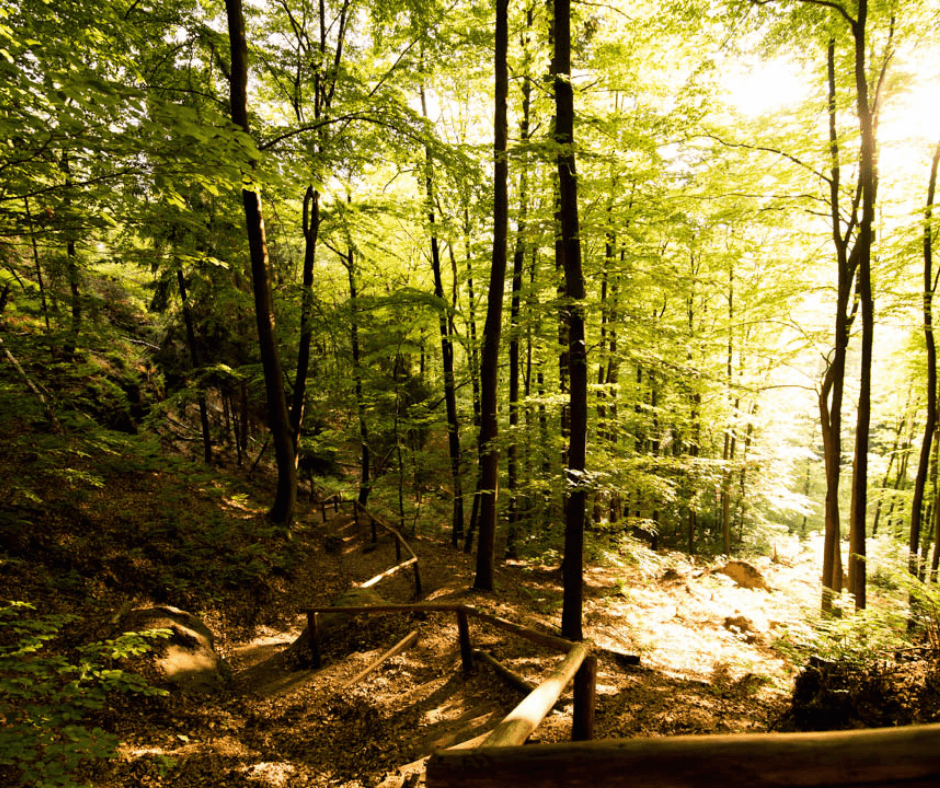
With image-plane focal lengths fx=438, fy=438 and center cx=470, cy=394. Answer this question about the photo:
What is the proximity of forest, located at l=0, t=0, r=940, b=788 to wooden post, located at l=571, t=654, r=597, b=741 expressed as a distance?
0.04 meters

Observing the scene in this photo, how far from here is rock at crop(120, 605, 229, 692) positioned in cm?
526

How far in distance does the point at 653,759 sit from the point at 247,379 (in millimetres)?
14934

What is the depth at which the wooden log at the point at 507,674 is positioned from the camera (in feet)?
16.9

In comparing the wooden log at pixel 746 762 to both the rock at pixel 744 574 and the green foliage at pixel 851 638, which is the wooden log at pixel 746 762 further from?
the rock at pixel 744 574

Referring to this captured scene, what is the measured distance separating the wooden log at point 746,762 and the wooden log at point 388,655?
5179mm

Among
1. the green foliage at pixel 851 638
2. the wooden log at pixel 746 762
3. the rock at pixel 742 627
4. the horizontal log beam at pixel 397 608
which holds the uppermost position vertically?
the wooden log at pixel 746 762

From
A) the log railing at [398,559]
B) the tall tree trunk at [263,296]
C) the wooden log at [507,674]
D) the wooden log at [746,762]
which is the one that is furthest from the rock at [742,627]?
the tall tree trunk at [263,296]

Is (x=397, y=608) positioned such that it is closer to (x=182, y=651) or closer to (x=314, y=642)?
(x=314, y=642)

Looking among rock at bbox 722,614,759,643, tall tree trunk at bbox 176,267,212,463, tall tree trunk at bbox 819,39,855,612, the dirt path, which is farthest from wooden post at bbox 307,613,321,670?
tall tree trunk at bbox 819,39,855,612

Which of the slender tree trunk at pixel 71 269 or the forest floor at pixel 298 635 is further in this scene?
the slender tree trunk at pixel 71 269

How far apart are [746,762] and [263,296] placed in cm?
1031

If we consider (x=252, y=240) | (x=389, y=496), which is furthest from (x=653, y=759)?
(x=389, y=496)

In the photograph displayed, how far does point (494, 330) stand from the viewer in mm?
8969

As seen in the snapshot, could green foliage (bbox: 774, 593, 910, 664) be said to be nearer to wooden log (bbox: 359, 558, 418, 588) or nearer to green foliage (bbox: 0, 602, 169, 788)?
wooden log (bbox: 359, 558, 418, 588)
